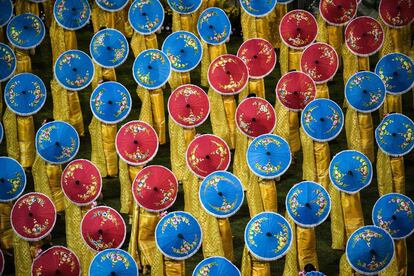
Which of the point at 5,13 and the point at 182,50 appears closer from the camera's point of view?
the point at 182,50

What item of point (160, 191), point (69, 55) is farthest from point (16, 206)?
point (69, 55)

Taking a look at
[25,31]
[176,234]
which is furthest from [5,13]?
[176,234]

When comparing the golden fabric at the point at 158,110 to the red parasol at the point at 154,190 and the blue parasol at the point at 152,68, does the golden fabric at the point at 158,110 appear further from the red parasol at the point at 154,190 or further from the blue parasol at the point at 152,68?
the red parasol at the point at 154,190

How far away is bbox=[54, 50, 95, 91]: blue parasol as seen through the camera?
13914mm

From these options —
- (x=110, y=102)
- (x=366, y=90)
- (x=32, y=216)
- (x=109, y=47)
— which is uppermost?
(x=109, y=47)

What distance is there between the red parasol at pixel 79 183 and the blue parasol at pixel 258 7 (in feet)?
14.0

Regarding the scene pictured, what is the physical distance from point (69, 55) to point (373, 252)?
16.6 ft

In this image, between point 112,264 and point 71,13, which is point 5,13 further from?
point 112,264

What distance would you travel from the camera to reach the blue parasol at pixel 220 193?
12.2 metres

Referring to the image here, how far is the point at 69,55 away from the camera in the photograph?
1393 centimetres

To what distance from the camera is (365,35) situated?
1447 cm

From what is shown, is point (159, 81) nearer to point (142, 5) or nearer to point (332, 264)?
point (142, 5)

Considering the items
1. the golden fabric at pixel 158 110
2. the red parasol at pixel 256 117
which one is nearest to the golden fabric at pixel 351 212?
the red parasol at pixel 256 117

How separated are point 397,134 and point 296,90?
1509 mm
